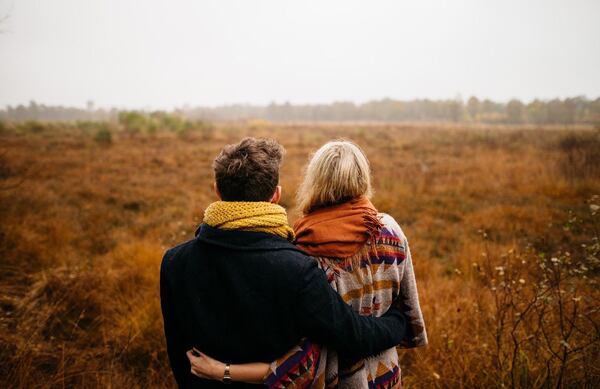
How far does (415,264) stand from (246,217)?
442 centimetres

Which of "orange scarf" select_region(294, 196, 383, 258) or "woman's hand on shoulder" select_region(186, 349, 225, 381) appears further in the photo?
"orange scarf" select_region(294, 196, 383, 258)

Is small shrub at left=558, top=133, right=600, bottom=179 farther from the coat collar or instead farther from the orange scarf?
the coat collar

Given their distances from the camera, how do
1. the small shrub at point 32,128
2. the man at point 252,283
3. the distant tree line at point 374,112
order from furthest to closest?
the distant tree line at point 374,112 → the small shrub at point 32,128 → the man at point 252,283

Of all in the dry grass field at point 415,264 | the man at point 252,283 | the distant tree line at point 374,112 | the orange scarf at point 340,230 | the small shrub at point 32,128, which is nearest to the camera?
the man at point 252,283

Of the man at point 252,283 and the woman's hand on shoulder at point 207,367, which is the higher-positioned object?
the man at point 252,283

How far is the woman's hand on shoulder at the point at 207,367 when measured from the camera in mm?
1293

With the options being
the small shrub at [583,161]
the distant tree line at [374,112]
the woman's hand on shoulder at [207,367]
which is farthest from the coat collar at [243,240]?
the distant tree line at [374,112]

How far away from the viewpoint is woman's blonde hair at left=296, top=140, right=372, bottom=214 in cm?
153

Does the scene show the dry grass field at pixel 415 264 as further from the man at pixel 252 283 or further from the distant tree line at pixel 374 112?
the distant tree line at pixel 374 112

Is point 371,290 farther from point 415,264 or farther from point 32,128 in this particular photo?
point 32,128

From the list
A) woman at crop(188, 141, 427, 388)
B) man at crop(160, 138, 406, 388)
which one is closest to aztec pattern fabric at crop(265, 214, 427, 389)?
woman at crop(188, 141, 427, 388)

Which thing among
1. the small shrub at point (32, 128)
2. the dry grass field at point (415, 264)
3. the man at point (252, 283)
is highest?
the small shrub at point (32, 128)

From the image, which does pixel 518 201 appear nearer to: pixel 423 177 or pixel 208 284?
pixel 423 177

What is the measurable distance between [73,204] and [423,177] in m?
11.0
